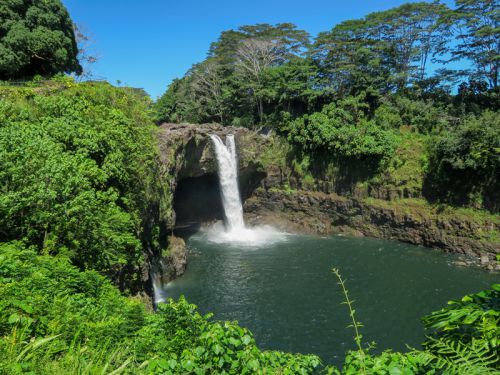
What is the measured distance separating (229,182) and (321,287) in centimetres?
1504

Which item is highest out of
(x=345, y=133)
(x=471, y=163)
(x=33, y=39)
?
(x=33, y=39)

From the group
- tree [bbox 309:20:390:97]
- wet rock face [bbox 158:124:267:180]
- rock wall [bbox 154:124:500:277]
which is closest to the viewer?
wet rock face [bbox 158:124:267:180]

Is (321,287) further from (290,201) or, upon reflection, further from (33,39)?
(33,39)

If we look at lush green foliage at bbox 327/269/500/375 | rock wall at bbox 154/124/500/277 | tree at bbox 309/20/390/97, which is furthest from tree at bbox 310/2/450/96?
lush green foliage at bbox 327/269/500/375

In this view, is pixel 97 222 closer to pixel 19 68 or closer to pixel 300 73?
pixel 19 68

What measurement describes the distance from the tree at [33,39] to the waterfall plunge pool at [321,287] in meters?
16.7

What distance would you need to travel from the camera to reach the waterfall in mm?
31188

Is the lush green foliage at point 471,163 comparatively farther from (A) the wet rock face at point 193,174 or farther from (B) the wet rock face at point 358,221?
(A) the wet rock face at point 193,174

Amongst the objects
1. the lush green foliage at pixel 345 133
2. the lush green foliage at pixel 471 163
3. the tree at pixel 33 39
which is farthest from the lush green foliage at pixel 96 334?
the lush green foliage at pixel 471 163

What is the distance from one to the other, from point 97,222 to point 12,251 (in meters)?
3.10

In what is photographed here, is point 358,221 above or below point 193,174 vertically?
below

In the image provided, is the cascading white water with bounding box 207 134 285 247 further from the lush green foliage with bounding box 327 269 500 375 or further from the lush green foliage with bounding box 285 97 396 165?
the lush green foliage with bounding box 327 269 500 375

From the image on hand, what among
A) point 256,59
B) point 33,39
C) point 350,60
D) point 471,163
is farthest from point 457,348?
point 256,59

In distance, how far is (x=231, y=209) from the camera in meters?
32.9
